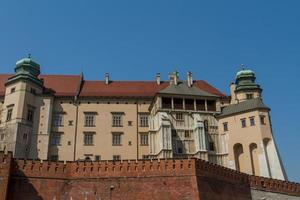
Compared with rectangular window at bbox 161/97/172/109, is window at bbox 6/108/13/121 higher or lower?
lower

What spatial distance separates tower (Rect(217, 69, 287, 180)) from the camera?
45.6 metres

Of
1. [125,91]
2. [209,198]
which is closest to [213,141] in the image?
[125,91]

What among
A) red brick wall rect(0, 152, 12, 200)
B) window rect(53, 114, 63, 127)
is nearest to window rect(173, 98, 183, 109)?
window rect(53, 114, 63, 127)

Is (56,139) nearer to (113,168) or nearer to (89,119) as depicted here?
(89,119)

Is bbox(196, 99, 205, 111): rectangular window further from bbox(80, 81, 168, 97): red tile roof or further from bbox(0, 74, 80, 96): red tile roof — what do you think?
bbox(0, 74, 80, 96): red tile roof

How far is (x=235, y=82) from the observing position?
188 feet

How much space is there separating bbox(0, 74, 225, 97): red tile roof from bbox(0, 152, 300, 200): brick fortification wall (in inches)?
911

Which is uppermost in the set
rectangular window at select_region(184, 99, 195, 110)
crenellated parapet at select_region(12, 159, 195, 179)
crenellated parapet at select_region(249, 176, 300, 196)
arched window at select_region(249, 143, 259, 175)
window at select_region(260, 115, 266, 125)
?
rectangular window at select_region(184, 99, 195, 110)

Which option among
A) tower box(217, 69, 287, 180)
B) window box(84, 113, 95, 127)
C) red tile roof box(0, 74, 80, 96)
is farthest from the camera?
red tile roof box(0, 74, 80, 96)

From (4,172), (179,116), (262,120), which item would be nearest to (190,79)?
(179,116)

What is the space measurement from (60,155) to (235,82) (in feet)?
89.0

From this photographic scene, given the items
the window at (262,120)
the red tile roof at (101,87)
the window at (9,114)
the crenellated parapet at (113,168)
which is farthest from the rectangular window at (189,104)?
the window at (9,114)

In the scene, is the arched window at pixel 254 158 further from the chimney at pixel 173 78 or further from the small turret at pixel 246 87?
the chimney at pixel 173 78

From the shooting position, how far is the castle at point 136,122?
4697cm
